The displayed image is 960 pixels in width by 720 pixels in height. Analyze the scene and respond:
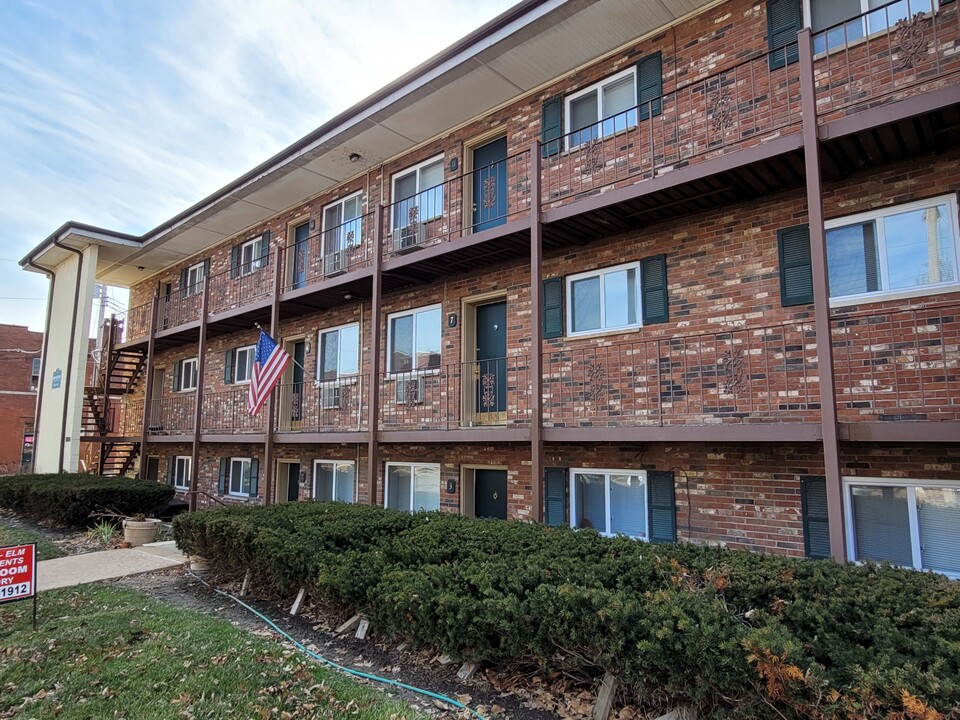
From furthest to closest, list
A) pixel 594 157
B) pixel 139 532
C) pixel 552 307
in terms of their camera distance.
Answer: pixel 139 532 → pixel 552 307 → pixel 594 157

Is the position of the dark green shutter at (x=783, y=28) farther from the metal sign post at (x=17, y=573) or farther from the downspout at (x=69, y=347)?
the downspout at (x=69, y=347)

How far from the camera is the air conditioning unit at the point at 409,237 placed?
11.8m

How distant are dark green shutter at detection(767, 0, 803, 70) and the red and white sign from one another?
33.4ft

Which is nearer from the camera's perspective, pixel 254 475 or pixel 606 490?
pixel 606 490

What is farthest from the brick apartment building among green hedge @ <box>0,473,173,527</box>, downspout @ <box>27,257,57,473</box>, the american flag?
downspout @ <box>27,257,57,473</box>

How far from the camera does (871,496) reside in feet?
22.4

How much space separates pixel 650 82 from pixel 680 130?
3.22 ft

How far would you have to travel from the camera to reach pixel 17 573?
6266 millimetres

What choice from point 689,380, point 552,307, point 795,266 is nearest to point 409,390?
point 552,307

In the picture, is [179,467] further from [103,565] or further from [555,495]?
[555,495]

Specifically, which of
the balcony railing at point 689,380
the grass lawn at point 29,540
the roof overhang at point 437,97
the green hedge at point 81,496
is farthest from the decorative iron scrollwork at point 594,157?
the green hedge at point 81,496

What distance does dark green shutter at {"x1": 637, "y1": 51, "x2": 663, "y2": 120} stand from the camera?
8797 mm

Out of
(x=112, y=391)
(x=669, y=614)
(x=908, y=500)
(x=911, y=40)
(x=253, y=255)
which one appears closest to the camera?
(x=669, y=614)

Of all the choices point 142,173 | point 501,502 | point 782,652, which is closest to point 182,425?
point 501,502
